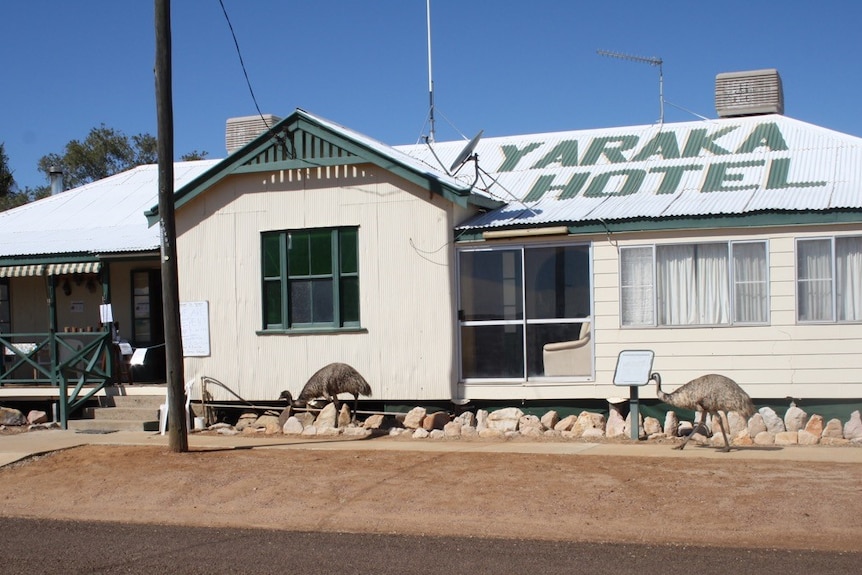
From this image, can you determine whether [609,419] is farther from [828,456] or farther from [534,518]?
[534,518]

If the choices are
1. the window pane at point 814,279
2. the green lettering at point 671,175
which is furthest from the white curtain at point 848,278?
the green lettering at point 671,175

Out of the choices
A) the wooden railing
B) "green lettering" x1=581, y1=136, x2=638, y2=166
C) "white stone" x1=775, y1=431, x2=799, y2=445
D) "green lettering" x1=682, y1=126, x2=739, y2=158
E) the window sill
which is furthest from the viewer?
"green lettering" x1=581, y1=136, x2=638, y2=166

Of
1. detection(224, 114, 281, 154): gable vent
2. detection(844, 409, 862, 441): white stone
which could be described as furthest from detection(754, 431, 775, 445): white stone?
detection(224, 114, 281, 154): gable vent

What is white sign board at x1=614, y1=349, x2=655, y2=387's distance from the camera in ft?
42.7

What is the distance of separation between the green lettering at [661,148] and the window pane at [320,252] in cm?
517

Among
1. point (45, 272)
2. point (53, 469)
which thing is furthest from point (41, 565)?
point (45, 272)

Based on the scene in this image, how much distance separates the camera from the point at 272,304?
16203mm

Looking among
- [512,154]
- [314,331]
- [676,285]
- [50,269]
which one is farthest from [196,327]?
[676,285]

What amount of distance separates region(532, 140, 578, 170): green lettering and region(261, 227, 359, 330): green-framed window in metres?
3.90

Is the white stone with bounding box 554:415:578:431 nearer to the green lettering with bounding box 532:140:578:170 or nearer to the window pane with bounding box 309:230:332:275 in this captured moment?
the window pane with bounding box 309:230:332:275

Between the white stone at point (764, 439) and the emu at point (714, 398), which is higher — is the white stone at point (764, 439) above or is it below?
below

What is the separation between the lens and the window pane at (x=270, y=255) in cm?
1616

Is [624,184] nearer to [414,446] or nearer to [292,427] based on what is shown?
[414,446]

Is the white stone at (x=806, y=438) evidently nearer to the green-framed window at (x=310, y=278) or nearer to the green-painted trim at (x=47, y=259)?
the green-framed window at (x=310, y=278)
